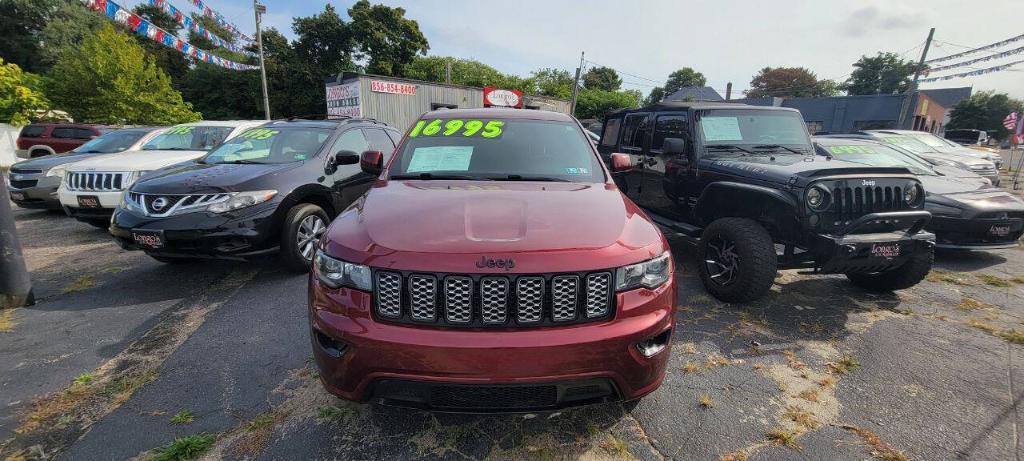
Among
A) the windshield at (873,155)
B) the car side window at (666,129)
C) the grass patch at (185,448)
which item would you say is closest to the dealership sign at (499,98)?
the windshield at (873,155)

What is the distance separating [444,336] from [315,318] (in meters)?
0.62

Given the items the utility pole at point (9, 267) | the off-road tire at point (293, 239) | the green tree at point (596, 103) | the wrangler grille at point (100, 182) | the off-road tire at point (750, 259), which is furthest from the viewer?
the green tree at point (596, 103)

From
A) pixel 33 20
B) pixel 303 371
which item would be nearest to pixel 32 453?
pixel 303 371

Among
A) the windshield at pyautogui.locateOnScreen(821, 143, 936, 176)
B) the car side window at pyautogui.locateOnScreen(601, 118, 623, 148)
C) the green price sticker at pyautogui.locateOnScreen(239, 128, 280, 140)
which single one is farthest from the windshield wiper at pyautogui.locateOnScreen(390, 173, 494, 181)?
the windshield at pyautogui.locateOnScreen(821, 143, 936, 176)

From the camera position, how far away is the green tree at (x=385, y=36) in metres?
36.8

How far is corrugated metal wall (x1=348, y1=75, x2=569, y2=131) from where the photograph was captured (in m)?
19.5

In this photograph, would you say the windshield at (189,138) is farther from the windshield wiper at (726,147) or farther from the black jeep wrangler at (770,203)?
the windshield wiper at (726,147)

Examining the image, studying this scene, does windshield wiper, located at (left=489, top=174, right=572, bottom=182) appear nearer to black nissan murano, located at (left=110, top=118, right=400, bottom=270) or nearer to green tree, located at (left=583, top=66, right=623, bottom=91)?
black nissan murano, located at (left=110, top=118, right=400, bottom=270)

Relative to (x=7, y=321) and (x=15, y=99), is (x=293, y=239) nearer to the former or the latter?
(x=7, y=321)

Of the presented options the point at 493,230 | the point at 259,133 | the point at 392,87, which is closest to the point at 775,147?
the point at 493,230

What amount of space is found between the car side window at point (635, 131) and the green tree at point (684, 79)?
74162 mm

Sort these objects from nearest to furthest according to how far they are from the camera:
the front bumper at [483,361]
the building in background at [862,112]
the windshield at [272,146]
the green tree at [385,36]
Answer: the front bumper at [483,361]
the windshield at [272,146]
the building in background at [862,112]
the green tree at [385,36]

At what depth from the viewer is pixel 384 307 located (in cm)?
181

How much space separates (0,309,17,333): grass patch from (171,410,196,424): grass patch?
220cm
